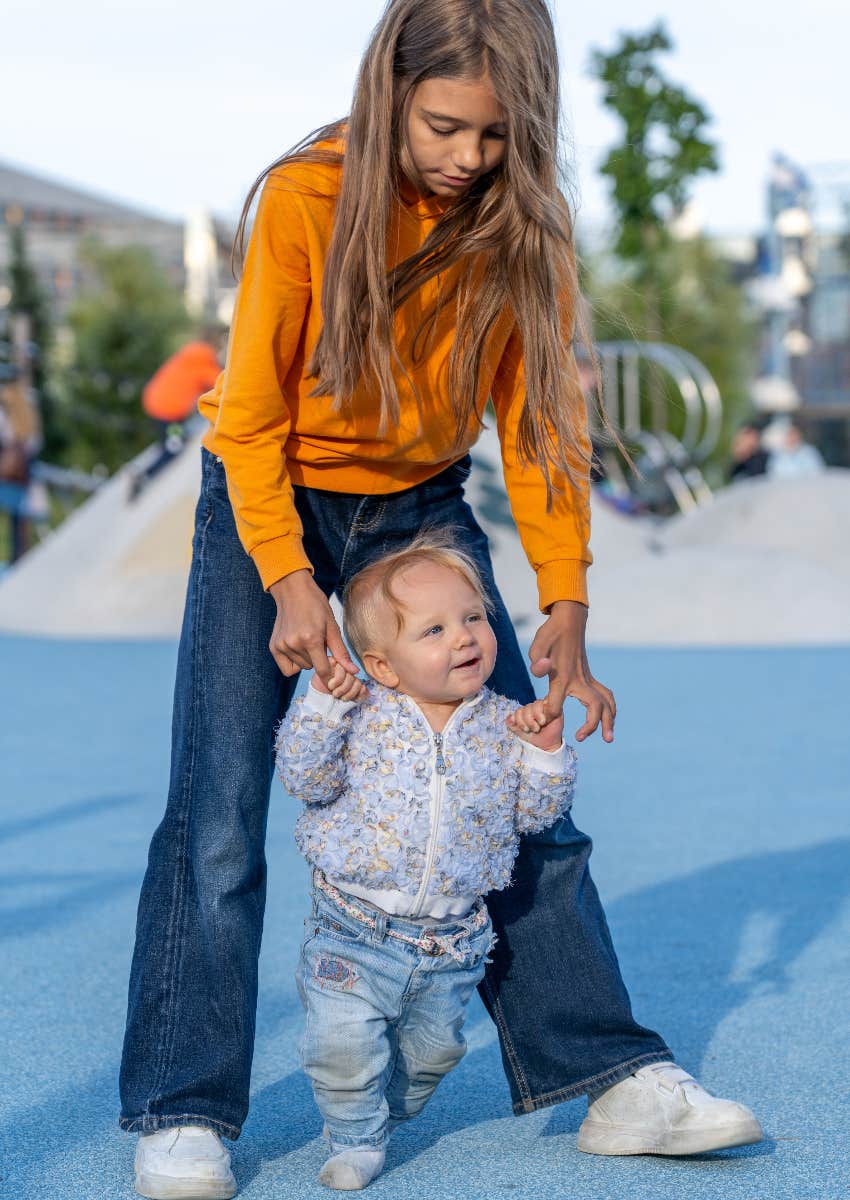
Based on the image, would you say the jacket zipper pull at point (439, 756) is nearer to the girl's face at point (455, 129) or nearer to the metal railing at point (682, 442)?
the girl's face at point (455, 129)

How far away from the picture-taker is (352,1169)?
7.47 ft

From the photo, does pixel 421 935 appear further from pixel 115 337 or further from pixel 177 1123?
pixel 115 337

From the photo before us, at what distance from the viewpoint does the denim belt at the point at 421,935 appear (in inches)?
90.2

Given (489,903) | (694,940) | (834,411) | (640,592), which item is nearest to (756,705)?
(640,592)

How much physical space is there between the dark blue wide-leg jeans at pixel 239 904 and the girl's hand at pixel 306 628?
13cm

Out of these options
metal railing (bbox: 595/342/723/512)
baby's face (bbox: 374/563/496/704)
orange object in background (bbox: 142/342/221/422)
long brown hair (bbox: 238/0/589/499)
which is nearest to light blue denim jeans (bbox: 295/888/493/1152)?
baby's face (bbox: 374/563/496/704)

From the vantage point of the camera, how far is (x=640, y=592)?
11.1 meters

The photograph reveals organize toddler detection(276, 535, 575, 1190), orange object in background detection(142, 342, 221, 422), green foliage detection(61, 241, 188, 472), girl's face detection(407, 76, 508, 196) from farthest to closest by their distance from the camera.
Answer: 1. green foliage detection(61, 241, 188, 472)
2. orange object in background detection(142, 342, 221, 422)
3. toddler detection(276, 535, 575, 1190)
4. girl's face detection(407, 76, 508, 196)

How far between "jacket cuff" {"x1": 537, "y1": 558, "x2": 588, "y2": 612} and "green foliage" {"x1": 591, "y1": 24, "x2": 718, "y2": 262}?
12.4 metres

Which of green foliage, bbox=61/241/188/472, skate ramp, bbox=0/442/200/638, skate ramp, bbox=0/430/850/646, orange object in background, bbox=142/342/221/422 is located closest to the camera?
skate ramp, bbox=0/430/850/646

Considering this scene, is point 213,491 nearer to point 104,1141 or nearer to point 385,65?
point 385,65

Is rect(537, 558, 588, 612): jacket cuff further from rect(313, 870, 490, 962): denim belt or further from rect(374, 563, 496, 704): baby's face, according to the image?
rect(313, 870, 490, 962): denim belt

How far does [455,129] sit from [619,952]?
2050 mm

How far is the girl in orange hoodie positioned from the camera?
2191mm
